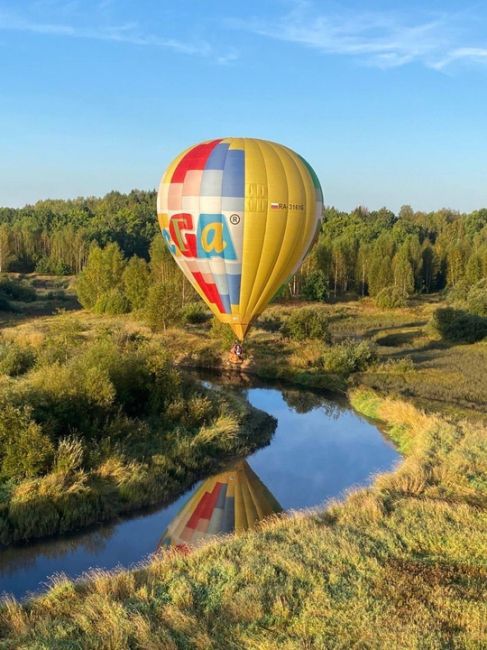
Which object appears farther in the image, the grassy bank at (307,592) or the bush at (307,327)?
the bush at (307,327)

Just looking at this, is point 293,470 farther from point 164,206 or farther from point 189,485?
point 164,206

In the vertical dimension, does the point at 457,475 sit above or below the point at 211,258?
below

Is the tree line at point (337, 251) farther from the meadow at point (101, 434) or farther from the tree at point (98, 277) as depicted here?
the meadow at point (101, 434)

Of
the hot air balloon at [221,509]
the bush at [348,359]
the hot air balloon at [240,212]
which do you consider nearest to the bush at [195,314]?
the bush at [348,359]

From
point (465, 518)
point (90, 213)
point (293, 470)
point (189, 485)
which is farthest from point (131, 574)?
point (90, 213)

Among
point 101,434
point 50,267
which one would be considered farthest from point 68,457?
point 50,267

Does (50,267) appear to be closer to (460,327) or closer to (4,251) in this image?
(4,251)

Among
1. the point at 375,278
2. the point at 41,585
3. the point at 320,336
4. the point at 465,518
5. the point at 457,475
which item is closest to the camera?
the point at 41,585
